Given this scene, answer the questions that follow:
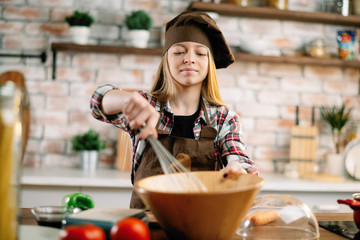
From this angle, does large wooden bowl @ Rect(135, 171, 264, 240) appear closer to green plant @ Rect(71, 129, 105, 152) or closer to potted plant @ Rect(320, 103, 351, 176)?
green plant @ Rect(71, 129, 105, 152)

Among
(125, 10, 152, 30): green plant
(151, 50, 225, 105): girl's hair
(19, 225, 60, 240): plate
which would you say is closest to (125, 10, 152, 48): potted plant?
(125, 10, 152, 30): green plant

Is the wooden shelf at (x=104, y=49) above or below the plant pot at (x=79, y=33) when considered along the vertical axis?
below

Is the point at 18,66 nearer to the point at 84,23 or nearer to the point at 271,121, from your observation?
the point at 84,23

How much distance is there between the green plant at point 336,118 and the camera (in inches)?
94.1

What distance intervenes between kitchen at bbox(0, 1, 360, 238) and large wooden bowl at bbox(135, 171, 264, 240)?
148 cm

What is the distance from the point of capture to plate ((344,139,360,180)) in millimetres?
2271

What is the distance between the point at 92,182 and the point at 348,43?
182cm

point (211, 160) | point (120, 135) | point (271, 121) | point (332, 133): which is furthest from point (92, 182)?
point (332, 133)

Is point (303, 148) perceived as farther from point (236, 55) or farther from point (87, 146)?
point (87, 146)

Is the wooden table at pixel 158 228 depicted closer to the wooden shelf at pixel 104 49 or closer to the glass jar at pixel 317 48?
the wooden shelf at pixel 104 49

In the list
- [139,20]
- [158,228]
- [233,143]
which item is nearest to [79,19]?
[139,20]

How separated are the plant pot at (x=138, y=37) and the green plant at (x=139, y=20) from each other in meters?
0.03

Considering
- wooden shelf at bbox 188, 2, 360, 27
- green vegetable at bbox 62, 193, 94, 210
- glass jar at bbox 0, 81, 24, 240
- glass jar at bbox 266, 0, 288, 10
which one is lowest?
green vegetable at bbox 62, 193, 94, 210

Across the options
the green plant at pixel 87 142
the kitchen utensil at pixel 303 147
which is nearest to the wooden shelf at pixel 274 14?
the kitchen utensil at pixel 303 147
